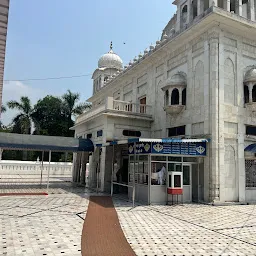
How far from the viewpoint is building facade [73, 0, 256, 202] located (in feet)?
42.5

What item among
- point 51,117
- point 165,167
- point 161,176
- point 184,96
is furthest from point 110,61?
point 161,176

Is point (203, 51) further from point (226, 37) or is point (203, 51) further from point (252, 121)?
point (252, 121)

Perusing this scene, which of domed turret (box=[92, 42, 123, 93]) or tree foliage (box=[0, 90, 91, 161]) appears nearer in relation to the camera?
domed turret (box=[92, 42, 123, 93])

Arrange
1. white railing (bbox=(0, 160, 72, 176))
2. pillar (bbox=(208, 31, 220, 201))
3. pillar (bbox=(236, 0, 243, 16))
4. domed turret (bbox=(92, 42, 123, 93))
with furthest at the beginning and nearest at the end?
domed turret (bbox=(92, 42, 123, 93)), white railing (bbox=(0, 160, 72, 176)), pillar (bbox=(236, 0, 243, 16)), pillar (bbox=(208, 31, 220, 201))

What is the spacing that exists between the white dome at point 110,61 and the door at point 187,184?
19709 mm

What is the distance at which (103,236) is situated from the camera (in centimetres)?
675

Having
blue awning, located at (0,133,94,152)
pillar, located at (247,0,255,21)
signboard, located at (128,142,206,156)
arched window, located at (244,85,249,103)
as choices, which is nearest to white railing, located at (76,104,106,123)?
blue awning, located at (0,133,94,152)

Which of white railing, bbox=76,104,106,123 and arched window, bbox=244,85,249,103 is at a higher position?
arched window, bbox=244,85,249,103

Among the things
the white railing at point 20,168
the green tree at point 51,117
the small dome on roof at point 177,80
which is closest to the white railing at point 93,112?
the small dome on roof at point 177,80

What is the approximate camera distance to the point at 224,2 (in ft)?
48.0

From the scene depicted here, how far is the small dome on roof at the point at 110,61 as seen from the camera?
30.3m

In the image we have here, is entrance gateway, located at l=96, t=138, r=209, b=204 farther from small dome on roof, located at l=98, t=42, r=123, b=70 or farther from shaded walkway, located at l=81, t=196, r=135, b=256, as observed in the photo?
small dome on roof, located at l=98, t=42, r=123, b=70

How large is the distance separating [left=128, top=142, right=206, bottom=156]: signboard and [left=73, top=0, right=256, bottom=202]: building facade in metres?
0.52

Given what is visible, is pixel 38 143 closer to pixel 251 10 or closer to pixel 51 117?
pixel 251 10
